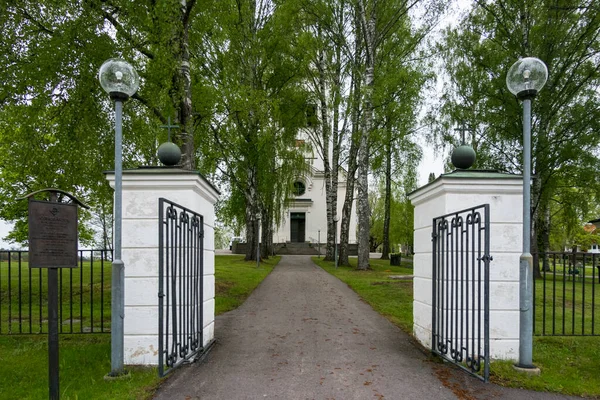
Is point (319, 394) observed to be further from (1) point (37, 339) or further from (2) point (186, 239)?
(1) point (37, 339)

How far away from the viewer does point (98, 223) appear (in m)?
37.8

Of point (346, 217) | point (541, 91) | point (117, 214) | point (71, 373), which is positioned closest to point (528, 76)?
point (117, 214)

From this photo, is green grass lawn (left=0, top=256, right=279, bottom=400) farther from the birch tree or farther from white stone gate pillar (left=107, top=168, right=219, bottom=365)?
the birch tree

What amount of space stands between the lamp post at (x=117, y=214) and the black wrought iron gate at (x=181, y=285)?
1.57ft

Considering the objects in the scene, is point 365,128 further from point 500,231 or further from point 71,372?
point 71,372

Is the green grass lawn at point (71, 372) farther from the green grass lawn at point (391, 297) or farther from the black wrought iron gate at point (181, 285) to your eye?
the green grass lawn at point (391, 297)

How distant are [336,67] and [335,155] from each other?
16.8 ft

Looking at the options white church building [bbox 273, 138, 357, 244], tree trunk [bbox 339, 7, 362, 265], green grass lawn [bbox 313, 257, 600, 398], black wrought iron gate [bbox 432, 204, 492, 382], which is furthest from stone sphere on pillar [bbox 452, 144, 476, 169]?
white church building [bbox 273, 138, 357, 244]

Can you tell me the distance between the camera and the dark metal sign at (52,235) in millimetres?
3859

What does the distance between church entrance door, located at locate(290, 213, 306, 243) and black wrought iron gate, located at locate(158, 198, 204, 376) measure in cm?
3928

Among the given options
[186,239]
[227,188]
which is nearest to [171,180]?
[186,239]

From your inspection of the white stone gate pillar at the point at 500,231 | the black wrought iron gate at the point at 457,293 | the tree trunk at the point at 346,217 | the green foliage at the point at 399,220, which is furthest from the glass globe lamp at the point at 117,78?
the green foliage at the point at 399,220

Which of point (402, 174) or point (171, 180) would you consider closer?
point (171, 180)

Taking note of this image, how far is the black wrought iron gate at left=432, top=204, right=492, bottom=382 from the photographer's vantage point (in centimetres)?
489
